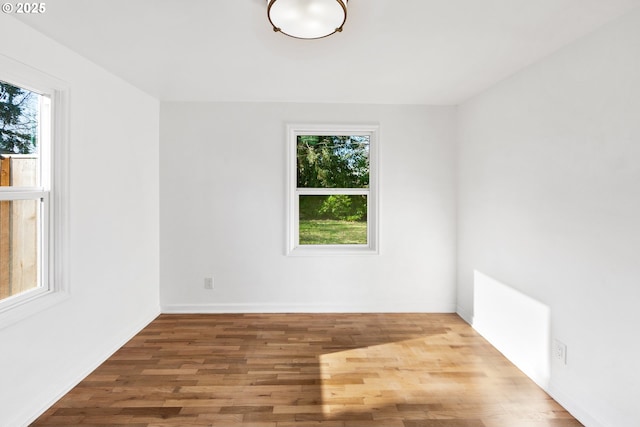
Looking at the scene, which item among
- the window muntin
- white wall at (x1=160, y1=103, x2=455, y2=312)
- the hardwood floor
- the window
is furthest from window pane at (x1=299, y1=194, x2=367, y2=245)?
the window muntin

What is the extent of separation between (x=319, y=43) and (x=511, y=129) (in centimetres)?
172

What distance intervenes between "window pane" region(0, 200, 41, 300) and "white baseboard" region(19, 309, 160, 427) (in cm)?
71

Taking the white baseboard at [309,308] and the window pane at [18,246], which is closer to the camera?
the window pane at [18,246]

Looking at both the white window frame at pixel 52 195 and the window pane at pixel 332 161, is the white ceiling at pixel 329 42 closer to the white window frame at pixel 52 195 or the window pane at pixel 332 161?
the white window frame at pixel 52 195

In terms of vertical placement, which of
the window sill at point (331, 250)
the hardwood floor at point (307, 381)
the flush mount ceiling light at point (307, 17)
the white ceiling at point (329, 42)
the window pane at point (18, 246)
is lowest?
the hardwood floor at point (307, 381)

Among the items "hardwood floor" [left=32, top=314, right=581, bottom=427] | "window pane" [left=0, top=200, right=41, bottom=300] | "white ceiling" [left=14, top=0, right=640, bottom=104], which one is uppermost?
"white ceiling" [left=14, top=0, right=640, bottom=104]

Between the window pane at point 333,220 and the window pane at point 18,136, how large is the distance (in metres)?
2.43

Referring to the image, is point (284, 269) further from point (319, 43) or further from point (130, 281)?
point (319, 43)

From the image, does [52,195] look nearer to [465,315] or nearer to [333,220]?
[333,220]

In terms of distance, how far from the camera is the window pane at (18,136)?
1.98 m

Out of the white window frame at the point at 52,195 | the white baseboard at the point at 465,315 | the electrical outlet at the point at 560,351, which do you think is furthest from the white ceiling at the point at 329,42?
the white baseboard at the point at 465,315

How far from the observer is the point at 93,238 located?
2.61m

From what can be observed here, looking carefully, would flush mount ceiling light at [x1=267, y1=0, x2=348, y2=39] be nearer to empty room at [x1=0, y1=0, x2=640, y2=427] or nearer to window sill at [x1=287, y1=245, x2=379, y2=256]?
empty room at [x1=0, y1=0, x2=640, y2=427]

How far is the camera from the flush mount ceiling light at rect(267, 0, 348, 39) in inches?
67.9
